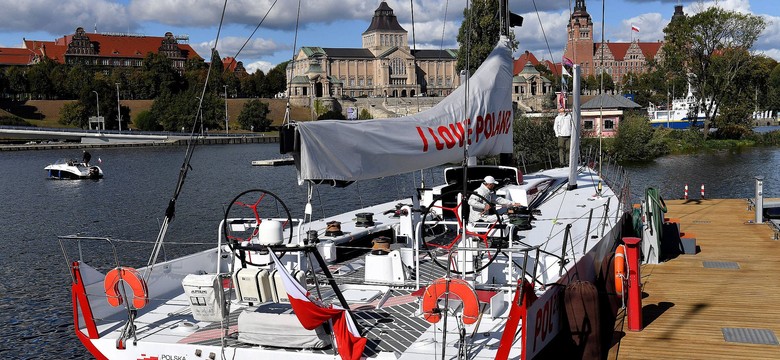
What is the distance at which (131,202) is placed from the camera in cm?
4000

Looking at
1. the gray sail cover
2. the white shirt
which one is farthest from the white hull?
the white shirt

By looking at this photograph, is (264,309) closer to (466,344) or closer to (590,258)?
(466,344)

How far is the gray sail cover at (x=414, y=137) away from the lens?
9.38 metres

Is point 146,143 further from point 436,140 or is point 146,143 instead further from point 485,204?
point 436,140

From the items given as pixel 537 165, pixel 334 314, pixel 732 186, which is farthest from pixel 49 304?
pixel 537 165

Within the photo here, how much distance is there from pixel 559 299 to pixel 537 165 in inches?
1568

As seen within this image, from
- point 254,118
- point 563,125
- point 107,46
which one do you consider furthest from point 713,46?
point 107,46

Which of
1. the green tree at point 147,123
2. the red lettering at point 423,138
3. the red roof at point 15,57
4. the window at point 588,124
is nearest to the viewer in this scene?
the red lettering at point 423,138

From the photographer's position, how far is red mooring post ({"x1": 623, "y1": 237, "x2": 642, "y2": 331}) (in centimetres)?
1150

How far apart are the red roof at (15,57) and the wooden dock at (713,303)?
171m

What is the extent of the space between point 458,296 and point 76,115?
122743 mm

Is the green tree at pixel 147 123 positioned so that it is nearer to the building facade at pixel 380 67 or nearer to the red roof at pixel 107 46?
the building facade at pixel 380 67

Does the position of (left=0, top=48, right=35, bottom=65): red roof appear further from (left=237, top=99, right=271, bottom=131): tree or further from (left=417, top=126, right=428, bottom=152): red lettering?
(left=417, top=126, right=428, bottom=152): red lettering

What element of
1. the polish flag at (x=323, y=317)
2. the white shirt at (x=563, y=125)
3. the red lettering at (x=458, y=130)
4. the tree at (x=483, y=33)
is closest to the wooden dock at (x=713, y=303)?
the red lettering at (x=458, y=130)
